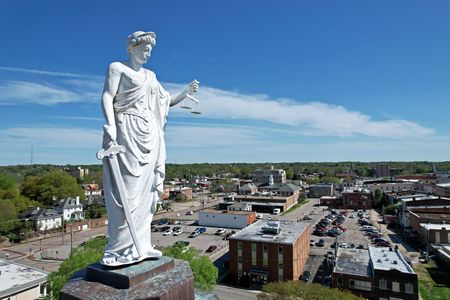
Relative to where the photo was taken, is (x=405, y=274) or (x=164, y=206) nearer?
(x=405, y=274)

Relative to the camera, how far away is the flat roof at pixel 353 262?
2736 centimetres

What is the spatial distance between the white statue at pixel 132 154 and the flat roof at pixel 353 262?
24063mm

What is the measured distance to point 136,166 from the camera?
23.7ft

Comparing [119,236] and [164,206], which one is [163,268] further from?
[164,206]

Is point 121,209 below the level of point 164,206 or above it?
above

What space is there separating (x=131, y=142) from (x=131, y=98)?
38.9 inches

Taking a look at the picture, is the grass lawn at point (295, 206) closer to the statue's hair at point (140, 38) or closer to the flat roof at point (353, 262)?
the flat roof at point (353, 262)

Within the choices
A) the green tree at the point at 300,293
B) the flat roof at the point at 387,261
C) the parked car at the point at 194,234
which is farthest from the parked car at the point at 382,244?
the green tree at the point at 300,293

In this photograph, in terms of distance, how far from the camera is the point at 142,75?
775 centimetres

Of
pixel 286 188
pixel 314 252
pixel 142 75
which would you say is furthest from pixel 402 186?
pixel 142 75

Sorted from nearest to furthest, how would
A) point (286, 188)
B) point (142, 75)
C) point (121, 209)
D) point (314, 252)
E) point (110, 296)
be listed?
point (110, 296)
point (121, 209)
point (142, 75)
point (314, 252)
point (286, 188)

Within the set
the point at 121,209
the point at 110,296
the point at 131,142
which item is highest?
the point at 131,142

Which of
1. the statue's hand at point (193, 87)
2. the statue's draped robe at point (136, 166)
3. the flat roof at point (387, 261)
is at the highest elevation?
the statue's hand at point (193, 87)

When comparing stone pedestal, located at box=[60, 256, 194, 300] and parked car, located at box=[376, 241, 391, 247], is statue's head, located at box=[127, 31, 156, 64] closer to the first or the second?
stone pedestal, located at box=[60, 256, 194, 300]
